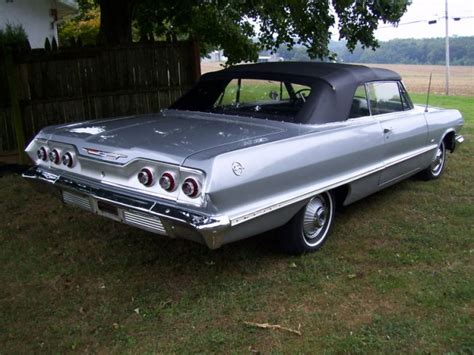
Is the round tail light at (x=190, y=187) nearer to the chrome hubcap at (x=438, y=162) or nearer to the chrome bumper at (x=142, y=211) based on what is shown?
the chrome bumper at (x=142, y=211)

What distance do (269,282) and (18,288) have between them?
1778 mm

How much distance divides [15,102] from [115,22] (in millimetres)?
2094

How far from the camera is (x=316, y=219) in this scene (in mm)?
4176

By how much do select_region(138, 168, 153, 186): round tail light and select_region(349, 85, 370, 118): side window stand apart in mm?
2010

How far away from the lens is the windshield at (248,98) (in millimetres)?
4492

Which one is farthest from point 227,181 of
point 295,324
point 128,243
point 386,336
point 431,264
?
point 431,264

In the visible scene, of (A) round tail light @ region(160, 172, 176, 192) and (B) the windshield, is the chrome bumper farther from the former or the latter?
(B) the windshield

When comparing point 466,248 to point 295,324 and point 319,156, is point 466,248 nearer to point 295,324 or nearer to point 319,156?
point 319,156

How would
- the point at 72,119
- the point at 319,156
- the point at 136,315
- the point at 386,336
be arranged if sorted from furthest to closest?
the point at 72,119 < the point at 319,156 < the point at 136,315 < the point at 386,336

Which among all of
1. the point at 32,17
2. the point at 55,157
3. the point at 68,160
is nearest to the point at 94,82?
the point at 55,157

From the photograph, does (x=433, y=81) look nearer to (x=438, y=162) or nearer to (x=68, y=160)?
(x=438, y=162)

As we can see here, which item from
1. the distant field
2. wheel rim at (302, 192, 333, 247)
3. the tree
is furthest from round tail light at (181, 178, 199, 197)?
the distant field

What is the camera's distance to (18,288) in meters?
3.68

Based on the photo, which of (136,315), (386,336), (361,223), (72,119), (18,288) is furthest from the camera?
(72,119)
